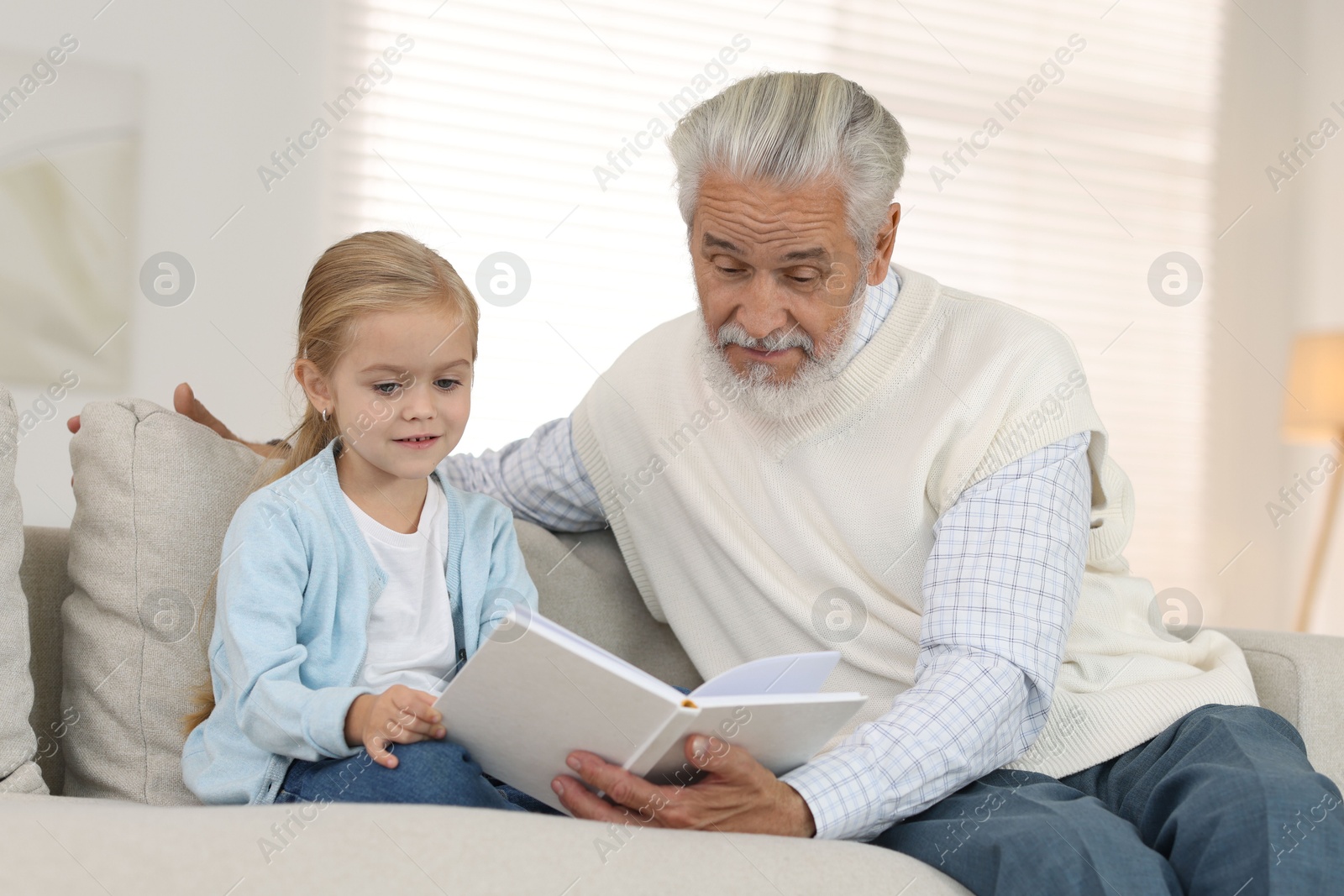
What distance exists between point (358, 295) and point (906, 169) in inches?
107

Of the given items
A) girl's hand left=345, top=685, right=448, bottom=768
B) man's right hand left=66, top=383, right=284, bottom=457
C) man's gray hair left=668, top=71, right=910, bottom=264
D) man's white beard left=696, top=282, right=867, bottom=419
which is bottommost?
girl's hand left=345, top=685, right=448, bottom=768

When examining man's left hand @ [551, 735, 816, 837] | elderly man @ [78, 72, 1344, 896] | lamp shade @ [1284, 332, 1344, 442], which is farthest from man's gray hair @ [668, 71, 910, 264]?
lamp shade @ [1284, 332, 1344, 442]

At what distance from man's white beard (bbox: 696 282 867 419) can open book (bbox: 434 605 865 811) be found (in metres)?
0.49

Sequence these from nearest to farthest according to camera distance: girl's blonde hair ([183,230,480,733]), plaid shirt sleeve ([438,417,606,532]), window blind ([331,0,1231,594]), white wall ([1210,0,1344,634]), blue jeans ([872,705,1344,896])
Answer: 1. blue jeans ([872,705,1344,896])
2. girl's blonde hair ([183,230,480,733])
3. plaid shirt sleeve ([438,417,606,532])
4. window blind ([331,0,1231,594])
5. white wall ([1210,0,1344,634])

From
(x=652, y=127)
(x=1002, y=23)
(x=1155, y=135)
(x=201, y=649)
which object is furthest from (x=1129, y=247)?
(x=201, y=649)

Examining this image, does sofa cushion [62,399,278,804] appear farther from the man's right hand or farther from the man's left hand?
the man's left hand

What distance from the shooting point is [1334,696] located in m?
1.73

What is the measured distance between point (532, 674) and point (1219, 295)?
3788 mm

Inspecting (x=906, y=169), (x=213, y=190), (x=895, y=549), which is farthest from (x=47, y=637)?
(x=906, y=169)

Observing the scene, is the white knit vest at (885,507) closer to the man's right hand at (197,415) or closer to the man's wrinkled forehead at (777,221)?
the man's wrinkled forehead at (777,221)

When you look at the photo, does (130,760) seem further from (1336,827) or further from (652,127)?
(652,127)

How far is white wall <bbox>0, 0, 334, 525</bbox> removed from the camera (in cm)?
278

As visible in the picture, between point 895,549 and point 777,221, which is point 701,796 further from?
point 777,221

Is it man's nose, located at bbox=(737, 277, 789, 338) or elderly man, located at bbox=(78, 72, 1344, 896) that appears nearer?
elderly man, located at bbox=(78, 72, 1344, 896)
